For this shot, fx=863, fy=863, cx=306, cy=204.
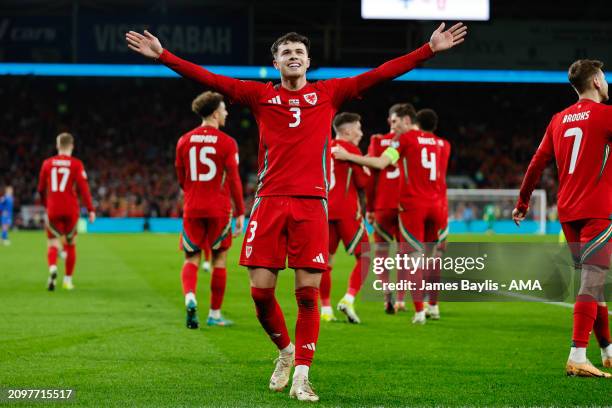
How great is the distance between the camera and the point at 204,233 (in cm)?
855

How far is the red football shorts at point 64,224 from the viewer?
12250mm

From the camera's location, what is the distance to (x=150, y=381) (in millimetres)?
5516

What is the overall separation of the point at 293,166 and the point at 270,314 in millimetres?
949

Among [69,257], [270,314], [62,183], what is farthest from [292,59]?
[69,257]

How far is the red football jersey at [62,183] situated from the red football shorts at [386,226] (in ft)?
Answer: 14.5

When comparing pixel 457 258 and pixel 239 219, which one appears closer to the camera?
pixel 239 219

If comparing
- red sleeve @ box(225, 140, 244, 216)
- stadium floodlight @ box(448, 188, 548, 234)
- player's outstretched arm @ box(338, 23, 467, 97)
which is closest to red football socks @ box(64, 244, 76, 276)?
red sleeve @ box(225, 140, 244, 216)

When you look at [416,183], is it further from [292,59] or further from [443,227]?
[292,59]

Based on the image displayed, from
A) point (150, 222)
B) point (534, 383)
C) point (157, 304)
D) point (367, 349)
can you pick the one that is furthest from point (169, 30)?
point (534, 383)

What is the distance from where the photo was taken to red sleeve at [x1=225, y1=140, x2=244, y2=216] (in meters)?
8.42

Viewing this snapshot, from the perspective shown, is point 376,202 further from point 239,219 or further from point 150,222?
point 150,222

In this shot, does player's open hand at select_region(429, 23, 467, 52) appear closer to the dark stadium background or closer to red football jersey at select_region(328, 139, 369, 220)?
red football jersey at select_region(328, 139, 369, 220)

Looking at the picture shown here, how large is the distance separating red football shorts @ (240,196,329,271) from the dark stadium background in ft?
75.0

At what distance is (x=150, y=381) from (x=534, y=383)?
2.46 metres
